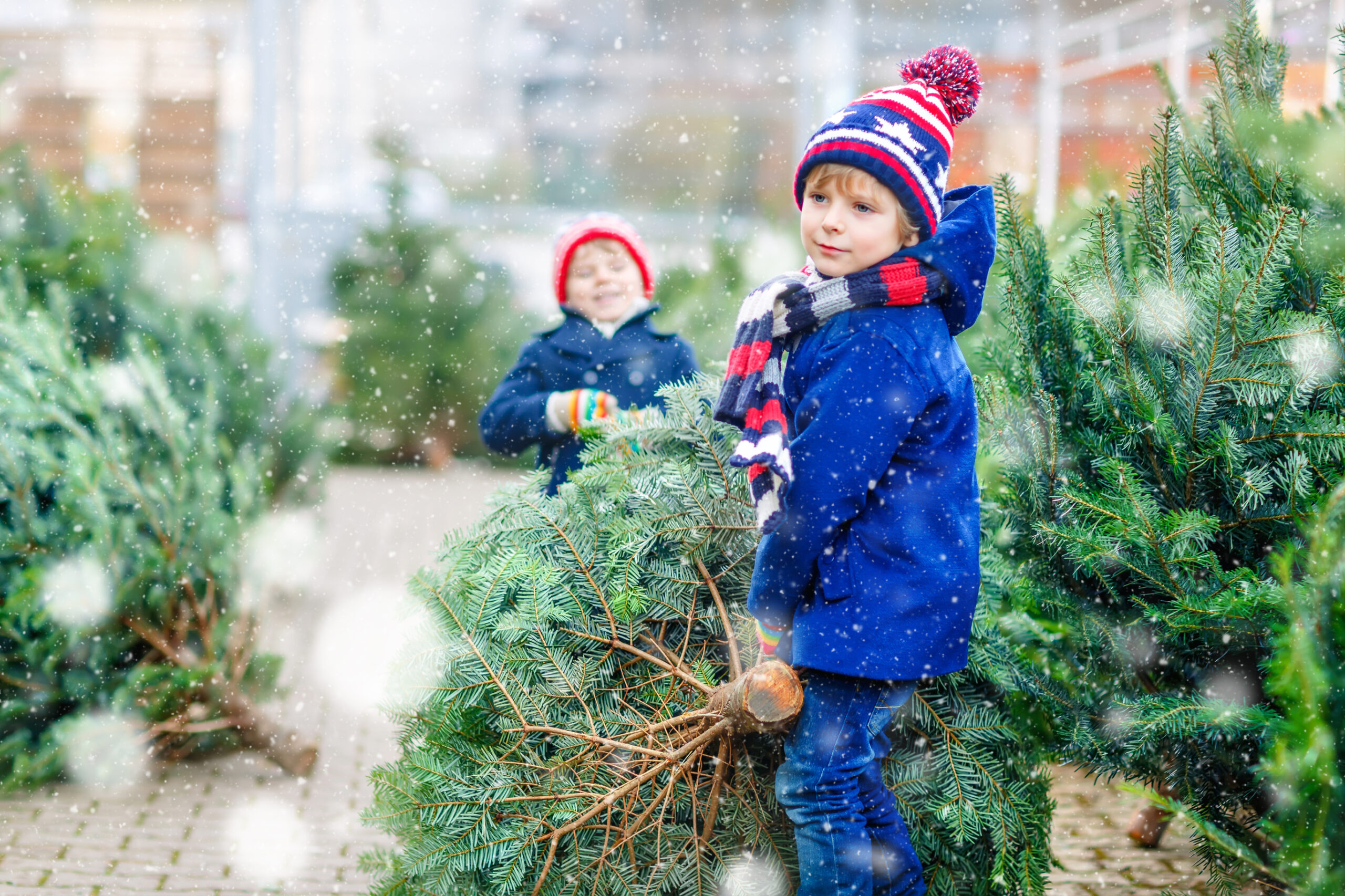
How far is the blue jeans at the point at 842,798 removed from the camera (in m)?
2.12

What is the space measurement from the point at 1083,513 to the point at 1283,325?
57cm

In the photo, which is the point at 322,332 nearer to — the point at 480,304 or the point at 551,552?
the point at 480,304

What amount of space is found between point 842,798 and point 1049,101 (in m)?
11.8

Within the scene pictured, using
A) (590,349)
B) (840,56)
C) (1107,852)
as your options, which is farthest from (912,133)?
(840,56)

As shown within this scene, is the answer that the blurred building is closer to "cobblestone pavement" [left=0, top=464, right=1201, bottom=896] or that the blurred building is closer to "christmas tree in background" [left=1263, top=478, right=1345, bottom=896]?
"cobblestone pavement" [left=0, top=464, right=1201, bottom=896]

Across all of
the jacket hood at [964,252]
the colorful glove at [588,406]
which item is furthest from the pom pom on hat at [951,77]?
the colorful glove at [588,406]

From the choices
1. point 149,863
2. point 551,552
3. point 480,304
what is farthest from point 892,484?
point 480,304

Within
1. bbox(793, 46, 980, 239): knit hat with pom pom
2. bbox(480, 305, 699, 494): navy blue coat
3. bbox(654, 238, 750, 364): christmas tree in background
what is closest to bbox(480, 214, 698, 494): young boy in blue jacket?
bbox(480, 305, 699, 494): navy blue coat

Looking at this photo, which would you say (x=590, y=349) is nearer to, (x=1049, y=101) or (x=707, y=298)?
(x=707, y=298)

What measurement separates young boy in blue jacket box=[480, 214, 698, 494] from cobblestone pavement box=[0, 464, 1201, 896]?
57.0 inches

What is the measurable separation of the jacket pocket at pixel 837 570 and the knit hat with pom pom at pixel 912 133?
2.07 feet

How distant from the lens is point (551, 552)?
2576 mm

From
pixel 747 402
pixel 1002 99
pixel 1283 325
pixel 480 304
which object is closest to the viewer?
pixel 747 402

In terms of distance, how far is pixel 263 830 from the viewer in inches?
153
